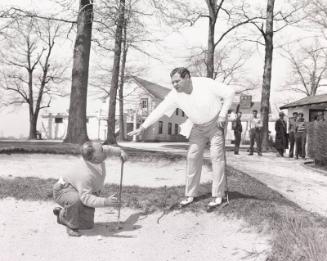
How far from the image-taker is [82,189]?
16.3ft

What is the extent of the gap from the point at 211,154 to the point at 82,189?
177 cm

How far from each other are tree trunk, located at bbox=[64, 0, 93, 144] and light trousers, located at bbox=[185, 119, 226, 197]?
976 cm

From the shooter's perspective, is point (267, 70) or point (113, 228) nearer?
point (113, 228)

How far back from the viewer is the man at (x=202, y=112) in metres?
5.61

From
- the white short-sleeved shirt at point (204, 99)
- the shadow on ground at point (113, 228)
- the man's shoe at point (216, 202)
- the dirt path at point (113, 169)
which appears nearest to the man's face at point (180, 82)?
the white short-sleeved shirt at point (204, 99)

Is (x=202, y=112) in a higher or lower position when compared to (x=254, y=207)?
higher

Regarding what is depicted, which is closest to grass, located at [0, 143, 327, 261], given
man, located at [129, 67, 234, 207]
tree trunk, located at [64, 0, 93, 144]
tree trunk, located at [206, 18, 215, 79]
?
man, located at [129, 67, 234, 207]

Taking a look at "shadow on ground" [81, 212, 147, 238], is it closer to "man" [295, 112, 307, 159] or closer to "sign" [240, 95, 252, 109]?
"man" [295, 112, 307, 159]

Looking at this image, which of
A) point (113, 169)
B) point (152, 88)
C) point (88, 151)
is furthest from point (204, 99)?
point (152, 88)

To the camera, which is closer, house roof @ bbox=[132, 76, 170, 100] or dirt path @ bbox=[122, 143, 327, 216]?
dirt path @ bbox=[122, 143, 327, 216]

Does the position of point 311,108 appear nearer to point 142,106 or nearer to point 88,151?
point 88,151

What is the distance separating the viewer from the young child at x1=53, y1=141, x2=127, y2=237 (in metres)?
5.00

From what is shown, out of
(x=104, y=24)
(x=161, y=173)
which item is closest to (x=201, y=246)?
(x=161, y=173)

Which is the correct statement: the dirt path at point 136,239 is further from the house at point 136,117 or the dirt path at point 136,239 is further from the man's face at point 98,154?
the house at point 136,117
